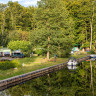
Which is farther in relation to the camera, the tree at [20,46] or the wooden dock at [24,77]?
the tree at [20,46]

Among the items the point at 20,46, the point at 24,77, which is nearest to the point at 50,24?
the point at 20,46

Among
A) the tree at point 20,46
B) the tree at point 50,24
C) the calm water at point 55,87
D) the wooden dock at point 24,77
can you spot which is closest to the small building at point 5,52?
the tree at point 20,46

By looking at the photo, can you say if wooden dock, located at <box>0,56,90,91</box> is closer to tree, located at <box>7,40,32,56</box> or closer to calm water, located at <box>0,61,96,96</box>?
calm water, located at <box>0,61,96,96</box>

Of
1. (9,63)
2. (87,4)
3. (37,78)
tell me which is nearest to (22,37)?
(87,4)

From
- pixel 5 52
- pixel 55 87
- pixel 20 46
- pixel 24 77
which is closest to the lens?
pixel 55 87

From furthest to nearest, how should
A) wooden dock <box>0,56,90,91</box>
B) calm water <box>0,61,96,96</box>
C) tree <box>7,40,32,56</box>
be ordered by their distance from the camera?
tree <box>7,40,32,56</box> → wooden dock <box>0,56,90,91</box> → calm water <box>0,61,96,96</box>

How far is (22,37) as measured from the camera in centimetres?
6128

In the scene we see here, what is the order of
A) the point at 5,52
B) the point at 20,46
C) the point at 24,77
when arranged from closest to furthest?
the point at 24,77 → the point at 20,46 → the point at 5,52

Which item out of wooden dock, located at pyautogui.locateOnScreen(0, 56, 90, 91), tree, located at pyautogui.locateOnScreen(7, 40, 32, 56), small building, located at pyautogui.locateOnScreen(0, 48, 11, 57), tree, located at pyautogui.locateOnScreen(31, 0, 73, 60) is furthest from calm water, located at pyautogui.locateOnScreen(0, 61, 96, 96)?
small building, located at pyautogui.locateOnScreen(0, 48, 11, 57)

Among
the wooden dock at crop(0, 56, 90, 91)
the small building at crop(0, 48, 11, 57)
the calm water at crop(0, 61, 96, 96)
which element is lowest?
the calm water at crop(0, 61, 96, 96)

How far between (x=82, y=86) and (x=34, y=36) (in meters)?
19.0

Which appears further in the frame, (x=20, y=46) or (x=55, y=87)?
(x=20, y=46)

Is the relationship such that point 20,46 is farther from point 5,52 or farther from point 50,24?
point 50,24

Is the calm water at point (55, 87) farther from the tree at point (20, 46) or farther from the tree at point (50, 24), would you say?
the tree at point (20, 46)
